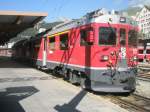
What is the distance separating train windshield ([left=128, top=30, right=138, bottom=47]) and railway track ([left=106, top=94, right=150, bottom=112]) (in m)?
2.15

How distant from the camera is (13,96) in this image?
11.8 metres

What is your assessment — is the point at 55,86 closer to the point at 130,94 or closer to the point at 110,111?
the point at 130,94

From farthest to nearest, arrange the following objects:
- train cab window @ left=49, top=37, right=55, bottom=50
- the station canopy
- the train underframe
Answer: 1. the station canopy
2. train cab window @ left=49, top=37, right=55, bottom=50
3. the train underframe

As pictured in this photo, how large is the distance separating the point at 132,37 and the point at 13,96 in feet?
17.8

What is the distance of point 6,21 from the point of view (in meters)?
27.0

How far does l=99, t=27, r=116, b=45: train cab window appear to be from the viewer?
1280cm

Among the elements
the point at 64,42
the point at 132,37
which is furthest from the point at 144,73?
the point at 132,37

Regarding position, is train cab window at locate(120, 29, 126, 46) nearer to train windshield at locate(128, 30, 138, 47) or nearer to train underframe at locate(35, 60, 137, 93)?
train windshield at locate(128, 30, 138, 47)

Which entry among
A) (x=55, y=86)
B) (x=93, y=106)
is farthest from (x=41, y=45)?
(x=93, y=106)

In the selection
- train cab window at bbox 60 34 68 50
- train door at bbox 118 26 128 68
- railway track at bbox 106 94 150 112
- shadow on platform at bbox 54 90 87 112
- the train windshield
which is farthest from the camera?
train cab window at bbox 60 34 68 50

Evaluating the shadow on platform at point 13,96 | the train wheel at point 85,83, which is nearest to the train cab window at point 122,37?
the train wheel at point 85,83

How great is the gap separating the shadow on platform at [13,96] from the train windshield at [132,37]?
431 centimetres

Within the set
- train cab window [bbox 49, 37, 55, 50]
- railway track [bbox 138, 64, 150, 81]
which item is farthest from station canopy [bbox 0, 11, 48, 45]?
railway track [bbox 138, 64, 150, 81]

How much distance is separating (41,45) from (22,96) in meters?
11.0
